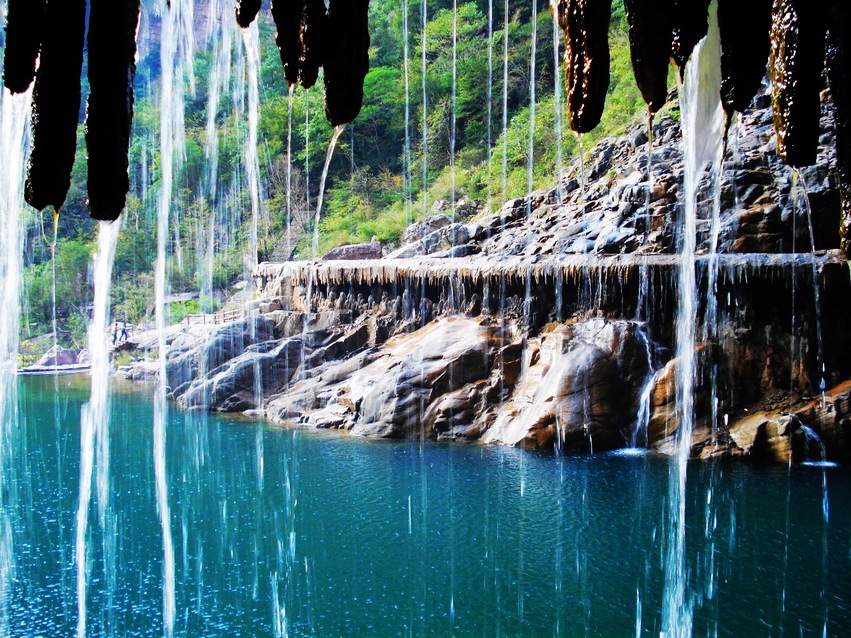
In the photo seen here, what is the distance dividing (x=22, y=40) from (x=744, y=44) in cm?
156

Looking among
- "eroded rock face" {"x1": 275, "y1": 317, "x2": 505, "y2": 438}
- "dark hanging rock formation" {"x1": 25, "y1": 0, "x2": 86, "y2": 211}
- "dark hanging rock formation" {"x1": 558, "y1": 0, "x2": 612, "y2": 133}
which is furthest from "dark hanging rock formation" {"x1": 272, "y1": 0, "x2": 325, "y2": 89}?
"eroded rock face" {"x1": 275, "y1": 317, "x2": 505, "y2": 438}

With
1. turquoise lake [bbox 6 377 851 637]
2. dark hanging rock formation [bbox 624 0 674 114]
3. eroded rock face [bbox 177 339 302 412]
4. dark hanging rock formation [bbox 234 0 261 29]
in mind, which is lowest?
turquoise lake [bbox 6 377 851 637]

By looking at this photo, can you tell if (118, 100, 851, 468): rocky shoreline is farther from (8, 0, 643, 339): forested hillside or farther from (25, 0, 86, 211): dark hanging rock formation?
(25, 0, 86, 211): dark hanging rock formation

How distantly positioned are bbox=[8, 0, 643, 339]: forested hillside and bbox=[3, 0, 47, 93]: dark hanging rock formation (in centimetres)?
2656

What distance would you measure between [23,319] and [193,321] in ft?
40.6

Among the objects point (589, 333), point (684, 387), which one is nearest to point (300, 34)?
point (684, 387)

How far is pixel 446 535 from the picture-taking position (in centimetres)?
1068

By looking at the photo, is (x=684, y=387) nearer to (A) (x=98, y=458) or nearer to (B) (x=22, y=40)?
(A) (x=98, y=458)

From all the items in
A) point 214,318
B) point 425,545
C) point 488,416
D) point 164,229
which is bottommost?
point 425,545

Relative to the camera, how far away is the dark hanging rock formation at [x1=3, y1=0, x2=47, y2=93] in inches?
58.2

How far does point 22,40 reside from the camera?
1480 millimetres

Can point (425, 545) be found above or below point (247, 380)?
below

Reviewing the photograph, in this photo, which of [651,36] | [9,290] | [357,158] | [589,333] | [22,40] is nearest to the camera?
[22,40]

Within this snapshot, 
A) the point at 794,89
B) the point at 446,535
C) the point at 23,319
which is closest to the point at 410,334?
the point at 446,535
